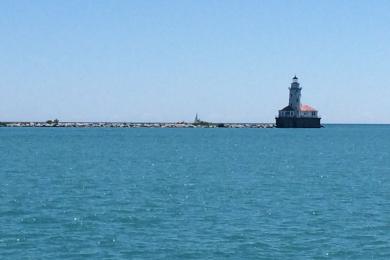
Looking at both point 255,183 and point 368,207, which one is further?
point 255,183

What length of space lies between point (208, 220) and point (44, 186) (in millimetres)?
20738

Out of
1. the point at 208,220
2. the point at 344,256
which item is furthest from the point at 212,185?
the point at 344,256

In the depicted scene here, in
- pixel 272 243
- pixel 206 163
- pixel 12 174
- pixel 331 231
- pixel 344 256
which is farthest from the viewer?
pixel 206 163

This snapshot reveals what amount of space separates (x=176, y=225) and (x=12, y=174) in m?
34.0

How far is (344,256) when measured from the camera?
2680 centimetres

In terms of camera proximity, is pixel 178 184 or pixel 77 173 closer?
pixel 178 184

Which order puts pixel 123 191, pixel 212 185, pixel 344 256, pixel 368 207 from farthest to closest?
1. pixel 212 185
2. pixel 123 191
3. pixel 368 207
4. pixel 344 256

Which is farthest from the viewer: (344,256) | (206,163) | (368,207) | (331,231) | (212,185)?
(206,163)

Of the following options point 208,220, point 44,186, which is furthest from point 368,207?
point 44,186

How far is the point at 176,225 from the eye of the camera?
32.8 m

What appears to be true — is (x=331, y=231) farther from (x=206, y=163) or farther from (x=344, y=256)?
(x=206, y=163)

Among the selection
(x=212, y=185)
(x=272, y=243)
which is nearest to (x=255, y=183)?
(x=212, y=185)

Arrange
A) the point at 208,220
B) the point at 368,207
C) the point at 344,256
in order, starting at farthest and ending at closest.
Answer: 1. the point at 368,207
2. the point at 208,220
3. the point at 344,256

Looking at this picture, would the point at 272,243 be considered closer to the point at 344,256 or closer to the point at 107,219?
the point at 344,256
